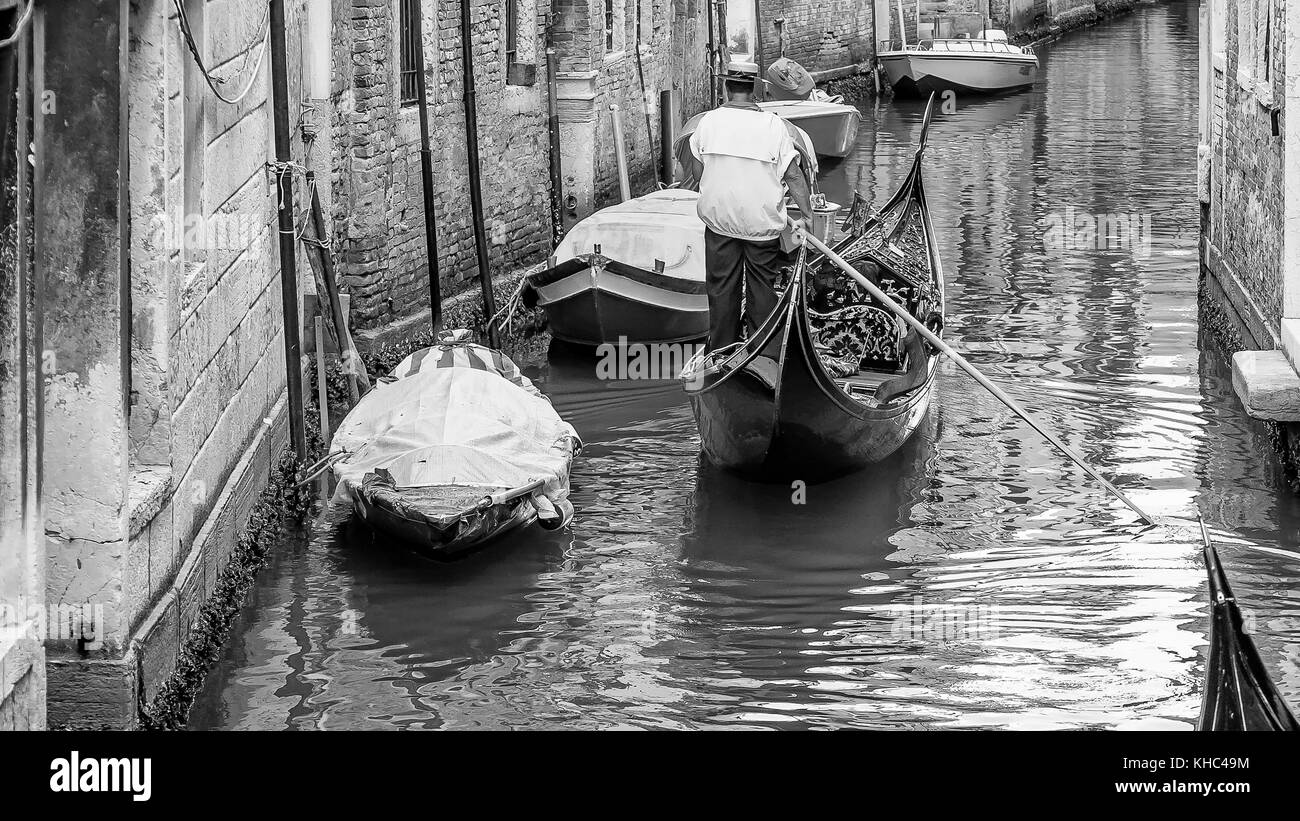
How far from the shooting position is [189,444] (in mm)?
5254

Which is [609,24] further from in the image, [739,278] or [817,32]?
[817,32]

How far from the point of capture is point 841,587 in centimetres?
614

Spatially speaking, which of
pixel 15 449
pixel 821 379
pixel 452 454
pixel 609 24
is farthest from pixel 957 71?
pixel 15 449

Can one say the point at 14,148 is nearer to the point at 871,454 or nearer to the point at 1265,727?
the point at 1265,727

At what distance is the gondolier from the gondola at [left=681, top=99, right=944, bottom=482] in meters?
0.21

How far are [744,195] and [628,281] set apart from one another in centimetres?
194

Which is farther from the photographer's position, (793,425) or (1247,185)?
(1247,185)

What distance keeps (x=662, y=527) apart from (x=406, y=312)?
2917 mm

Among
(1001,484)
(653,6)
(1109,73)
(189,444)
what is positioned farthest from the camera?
(1109,73)

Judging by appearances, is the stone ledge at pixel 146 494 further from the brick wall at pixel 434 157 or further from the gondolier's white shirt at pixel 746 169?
the brick wall at pixel 434 157

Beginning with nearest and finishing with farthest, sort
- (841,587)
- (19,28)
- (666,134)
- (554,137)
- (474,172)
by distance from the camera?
(19,28), (841,587), (474,172), (554,137), (666,134)

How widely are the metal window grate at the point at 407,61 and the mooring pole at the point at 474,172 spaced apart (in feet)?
0.90

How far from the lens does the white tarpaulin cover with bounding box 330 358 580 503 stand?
20.4 feet

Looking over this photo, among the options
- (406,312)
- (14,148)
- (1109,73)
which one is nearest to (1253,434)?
(406,312)
